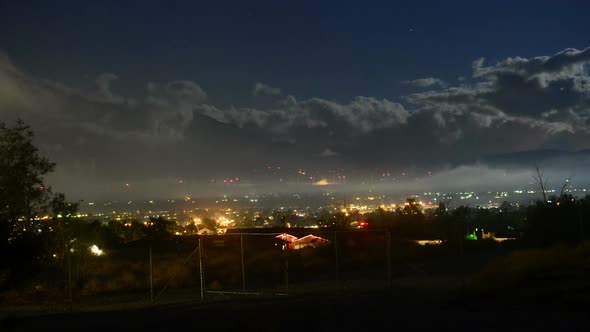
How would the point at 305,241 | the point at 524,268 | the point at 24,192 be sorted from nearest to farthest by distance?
the point at 524,268, the point at 24,192, the point at 305,241

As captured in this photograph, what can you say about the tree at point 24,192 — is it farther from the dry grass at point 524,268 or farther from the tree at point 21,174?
the dry grass at point 524,268

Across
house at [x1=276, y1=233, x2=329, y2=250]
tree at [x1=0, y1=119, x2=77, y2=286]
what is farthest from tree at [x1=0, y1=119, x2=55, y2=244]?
house at [x1=276, y1=233, x2=329, y2=250]

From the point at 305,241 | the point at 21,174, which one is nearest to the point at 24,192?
the point at 21,174

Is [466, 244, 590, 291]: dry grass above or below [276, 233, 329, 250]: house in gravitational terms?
above

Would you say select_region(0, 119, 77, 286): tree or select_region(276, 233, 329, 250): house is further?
select_region(276, 233, 329, 250): house

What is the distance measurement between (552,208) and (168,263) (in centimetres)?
2421

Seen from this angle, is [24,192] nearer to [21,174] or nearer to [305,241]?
[21,174]

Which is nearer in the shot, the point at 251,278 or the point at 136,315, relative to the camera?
the point at 136,315

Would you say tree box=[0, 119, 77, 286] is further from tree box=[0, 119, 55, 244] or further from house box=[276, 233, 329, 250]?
house box=[276, 233, 329, 250]

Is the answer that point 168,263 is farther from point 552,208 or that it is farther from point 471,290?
point 552,208

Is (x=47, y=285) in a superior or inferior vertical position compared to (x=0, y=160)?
inferior

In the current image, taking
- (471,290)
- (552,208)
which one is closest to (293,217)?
(552,208)

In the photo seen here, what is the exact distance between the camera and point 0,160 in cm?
2709

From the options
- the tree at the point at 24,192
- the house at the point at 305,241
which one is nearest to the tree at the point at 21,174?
the tree at the point at 24,192
